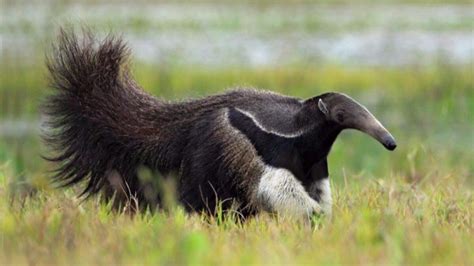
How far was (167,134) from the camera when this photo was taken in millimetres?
7707

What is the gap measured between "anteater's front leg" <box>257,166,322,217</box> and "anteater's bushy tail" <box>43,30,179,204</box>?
3.01 ft

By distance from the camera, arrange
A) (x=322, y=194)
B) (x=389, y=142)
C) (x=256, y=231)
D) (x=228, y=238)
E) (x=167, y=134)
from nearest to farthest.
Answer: (x=228, y=238) < (x=256, y=231) < (x=389, y=142) < (x=322, y=194) < (x=167, y=134)

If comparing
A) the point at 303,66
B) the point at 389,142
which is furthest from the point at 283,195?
the point at 303,66

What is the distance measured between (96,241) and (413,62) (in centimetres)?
1875

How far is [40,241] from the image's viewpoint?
226 inches

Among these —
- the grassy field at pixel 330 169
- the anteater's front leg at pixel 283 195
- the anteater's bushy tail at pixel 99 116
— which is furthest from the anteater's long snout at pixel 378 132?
the anteater's bushy tail at pixel 99 116

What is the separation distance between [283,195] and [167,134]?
3.40 ft

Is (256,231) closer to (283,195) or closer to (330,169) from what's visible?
(283,195)

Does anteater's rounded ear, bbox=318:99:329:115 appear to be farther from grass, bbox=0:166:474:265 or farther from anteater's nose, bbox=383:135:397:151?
grass, bbox=0:166:474:265

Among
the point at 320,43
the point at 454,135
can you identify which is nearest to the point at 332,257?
the point at 454,135

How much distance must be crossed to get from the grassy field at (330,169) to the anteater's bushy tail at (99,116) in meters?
0.28

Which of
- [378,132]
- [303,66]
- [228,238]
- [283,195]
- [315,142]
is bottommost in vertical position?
[228,238]

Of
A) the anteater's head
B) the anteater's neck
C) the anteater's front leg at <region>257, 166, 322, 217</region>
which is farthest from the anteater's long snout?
the anteater's front leg at <region>257, 166, 322, 217</region>

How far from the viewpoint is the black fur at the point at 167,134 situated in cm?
716
